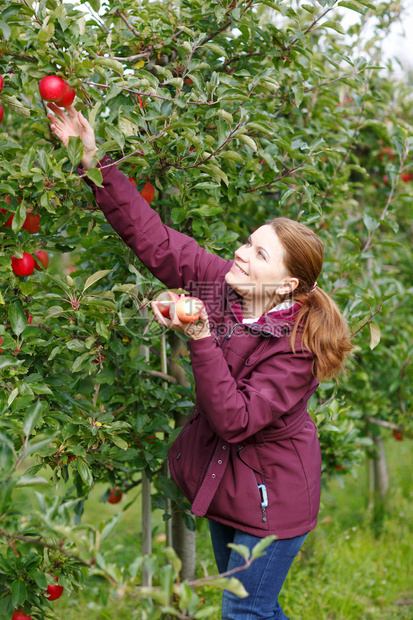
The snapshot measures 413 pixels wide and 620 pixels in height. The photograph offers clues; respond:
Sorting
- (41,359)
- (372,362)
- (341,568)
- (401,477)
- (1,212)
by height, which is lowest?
(401,477)

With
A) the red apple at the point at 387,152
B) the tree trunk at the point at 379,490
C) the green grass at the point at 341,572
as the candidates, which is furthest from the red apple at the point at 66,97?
the tree trunk at the point at 379,490

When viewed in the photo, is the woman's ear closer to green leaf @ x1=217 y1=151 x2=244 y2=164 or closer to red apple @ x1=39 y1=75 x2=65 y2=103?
green leaf @ x1=217 y1=151 x2=244 y2=164

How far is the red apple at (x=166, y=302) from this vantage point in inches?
57.7

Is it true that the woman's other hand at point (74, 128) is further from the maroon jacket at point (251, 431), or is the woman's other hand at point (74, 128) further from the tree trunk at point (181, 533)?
the tree trunk at point (181, 533)

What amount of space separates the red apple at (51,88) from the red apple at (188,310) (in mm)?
653

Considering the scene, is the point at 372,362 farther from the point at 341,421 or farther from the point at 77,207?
the point at 77,207

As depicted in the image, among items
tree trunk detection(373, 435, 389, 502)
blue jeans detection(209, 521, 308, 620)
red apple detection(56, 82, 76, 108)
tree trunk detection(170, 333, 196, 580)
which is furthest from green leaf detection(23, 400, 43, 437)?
tree trunk detection(373, 435, 389, 502)

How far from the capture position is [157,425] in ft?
6.84

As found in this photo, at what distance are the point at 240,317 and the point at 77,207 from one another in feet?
1.97

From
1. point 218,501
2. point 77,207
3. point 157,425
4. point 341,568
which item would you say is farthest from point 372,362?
point 77,207

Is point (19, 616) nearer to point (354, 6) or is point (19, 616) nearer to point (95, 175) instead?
point (95, 175)

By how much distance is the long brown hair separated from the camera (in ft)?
5.35

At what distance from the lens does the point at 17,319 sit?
5.49 ft

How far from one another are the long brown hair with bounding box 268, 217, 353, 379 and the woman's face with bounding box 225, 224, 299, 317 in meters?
0.03
